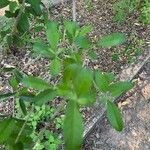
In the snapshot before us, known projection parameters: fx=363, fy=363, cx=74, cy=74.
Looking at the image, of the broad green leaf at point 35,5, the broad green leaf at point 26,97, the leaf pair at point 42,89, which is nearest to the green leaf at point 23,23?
the broad green leaf at point 35,5

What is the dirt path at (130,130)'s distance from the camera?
153 inches

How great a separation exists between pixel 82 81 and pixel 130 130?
3279 millimetres

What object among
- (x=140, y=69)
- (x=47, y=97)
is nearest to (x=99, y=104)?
(x=140, y=69)

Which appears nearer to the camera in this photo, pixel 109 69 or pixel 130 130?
pixel 130 130

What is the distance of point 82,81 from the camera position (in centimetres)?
84

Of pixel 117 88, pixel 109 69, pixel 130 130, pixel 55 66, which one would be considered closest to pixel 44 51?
pixel 55 66

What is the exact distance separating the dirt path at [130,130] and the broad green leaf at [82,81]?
3077mm

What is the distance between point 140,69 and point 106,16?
38.6 inches

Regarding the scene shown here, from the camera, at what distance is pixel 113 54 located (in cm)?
463

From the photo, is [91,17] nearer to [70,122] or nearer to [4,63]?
[4,63]

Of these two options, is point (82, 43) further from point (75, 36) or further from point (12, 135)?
point (12, 135)

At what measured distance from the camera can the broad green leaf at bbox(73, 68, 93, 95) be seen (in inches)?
33.2

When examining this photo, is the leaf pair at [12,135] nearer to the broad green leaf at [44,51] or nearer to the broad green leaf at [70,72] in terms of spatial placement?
the broad green leaf at [44,51]

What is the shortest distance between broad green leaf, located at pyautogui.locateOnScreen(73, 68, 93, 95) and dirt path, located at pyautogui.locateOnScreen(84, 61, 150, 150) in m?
3.08
